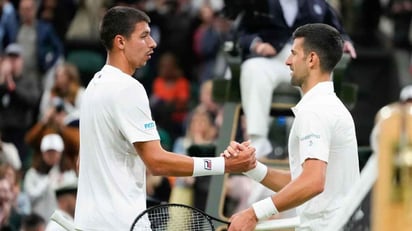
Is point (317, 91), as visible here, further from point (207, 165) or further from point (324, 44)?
point (207, 165)

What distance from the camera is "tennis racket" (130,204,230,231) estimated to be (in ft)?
28.7

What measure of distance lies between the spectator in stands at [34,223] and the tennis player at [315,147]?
539cm

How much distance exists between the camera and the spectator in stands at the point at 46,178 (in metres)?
15.7

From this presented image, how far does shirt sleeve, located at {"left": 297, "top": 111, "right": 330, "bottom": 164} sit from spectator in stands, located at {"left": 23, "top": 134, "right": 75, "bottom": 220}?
6.82 m

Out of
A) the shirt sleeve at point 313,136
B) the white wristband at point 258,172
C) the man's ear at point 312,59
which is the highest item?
the man's ear at point 312,59

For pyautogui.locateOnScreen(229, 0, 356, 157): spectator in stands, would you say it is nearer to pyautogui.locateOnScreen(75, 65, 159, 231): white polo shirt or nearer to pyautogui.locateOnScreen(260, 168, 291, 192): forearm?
pyautogui.locateOnScreen(260, 168, 291, 192): forearm

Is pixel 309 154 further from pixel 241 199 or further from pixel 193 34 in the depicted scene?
pixel 193 34

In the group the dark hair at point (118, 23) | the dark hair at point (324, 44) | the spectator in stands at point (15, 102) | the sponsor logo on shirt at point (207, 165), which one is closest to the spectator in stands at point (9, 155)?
the spectator in stands at point (15, 102)

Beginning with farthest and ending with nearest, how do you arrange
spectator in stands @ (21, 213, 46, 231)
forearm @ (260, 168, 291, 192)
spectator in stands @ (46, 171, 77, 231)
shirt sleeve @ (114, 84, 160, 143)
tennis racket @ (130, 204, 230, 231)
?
1. spectator in stands @ (21, 213, 46, 231)
2. spectator in stands @ (46, 171, 77, 231)
3. forearm @ (260, 168, 291, 192)
4. shirt sleeve @ (114, 84, 160, 143)
5. tennis racket @ (130, 204, 230, 231)

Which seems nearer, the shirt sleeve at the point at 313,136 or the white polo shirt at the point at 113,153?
the shirt sleeve at the point at 313,136

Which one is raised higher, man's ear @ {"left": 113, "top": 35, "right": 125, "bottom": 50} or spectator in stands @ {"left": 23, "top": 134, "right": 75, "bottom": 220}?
man's ear @ {"left": 113, "top": 35, "right": 125, "bottom": 50}

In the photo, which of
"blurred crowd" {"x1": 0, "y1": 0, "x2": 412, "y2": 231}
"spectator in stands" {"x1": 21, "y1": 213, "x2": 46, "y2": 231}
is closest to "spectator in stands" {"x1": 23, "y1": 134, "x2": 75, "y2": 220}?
"blurred crowd" {"x1": 0, "y1": 0, "x2": 412, "y2": 231}

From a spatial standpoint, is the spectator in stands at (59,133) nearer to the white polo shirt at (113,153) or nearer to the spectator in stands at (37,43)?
the spectator in stands at (37,43)

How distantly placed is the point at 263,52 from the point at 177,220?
13.7 ft
